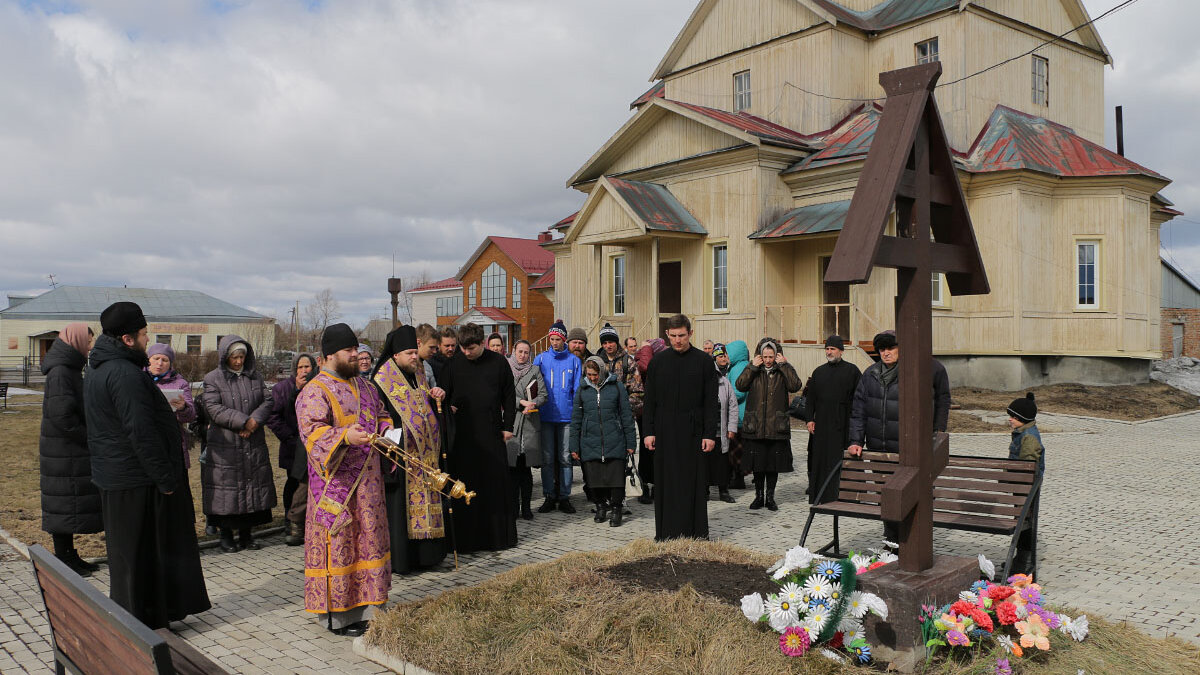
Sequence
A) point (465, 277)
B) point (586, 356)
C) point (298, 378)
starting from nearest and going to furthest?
point (298, 378), point (586, 356), point (465, 277)

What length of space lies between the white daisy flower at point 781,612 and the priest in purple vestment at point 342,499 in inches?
95.4

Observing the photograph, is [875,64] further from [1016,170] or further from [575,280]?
[575,280]

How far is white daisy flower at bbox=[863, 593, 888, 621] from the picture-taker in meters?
4.16

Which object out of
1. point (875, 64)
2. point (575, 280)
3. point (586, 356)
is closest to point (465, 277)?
point (575, 280)

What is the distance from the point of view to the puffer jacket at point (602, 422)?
8344 millimetres

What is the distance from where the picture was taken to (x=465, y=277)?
5384 cm

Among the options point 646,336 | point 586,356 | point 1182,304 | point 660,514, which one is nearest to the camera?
point 660,514

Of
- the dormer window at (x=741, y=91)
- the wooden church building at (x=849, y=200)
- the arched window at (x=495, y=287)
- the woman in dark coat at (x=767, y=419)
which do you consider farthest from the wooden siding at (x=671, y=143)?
the arched window at (x=495, y=287)

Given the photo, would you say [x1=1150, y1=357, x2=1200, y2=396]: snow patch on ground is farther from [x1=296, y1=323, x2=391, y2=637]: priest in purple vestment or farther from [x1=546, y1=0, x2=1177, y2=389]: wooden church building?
[x1=296, y1=323, x2=391, y2=637]: priest in purple vestment

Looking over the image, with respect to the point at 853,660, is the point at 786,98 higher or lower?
higher

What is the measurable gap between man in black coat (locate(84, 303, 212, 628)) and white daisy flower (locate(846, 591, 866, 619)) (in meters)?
4.03

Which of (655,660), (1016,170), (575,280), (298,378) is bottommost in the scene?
(655,660)

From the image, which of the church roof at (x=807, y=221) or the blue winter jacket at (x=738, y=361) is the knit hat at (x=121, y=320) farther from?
the church roof at (x=807, y=221)

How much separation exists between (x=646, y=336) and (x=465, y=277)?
34.2 meters
